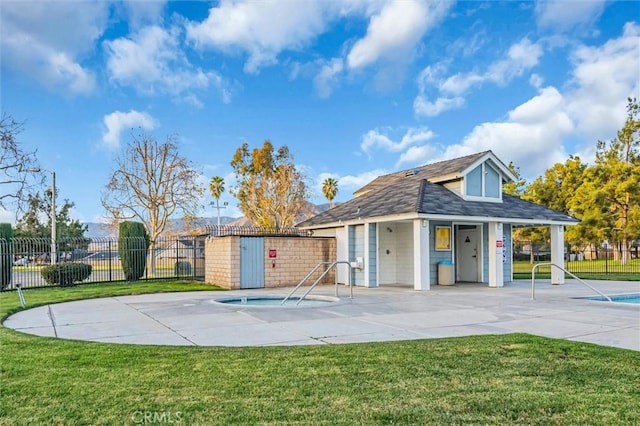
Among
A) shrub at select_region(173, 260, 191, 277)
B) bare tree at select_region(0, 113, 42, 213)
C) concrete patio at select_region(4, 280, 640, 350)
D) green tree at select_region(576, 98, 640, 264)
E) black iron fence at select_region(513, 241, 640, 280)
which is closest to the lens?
concrete patio at select_region(4, 280, 640, 350)

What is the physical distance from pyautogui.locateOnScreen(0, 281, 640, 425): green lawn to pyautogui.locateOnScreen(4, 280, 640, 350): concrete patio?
0.83m

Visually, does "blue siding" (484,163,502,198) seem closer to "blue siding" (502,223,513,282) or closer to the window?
the window

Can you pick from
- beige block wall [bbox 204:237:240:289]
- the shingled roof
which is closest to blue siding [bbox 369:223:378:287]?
the shingled roof

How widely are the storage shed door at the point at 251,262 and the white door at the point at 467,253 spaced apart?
7.73 metres

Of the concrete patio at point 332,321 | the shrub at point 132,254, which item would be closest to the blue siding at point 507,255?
the concrete patio at point 332,321

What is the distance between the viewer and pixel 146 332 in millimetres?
7293

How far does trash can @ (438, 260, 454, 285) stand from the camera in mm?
16828

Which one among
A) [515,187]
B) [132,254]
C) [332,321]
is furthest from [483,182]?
[515,187]

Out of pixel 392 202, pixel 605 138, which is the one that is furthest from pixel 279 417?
pixel 605 138

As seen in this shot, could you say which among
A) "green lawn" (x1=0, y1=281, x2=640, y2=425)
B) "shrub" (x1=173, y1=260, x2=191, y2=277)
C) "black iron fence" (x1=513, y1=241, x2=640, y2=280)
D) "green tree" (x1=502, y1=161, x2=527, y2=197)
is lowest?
"black iron fence" (x1=513, y1=241, x2=640, y2=280)

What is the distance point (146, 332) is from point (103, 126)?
18352 millimetres

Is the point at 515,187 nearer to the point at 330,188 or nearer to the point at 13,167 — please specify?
the point at 330,188

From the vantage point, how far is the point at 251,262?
A: 16.5 meters

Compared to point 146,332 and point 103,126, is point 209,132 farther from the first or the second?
point 146,332
